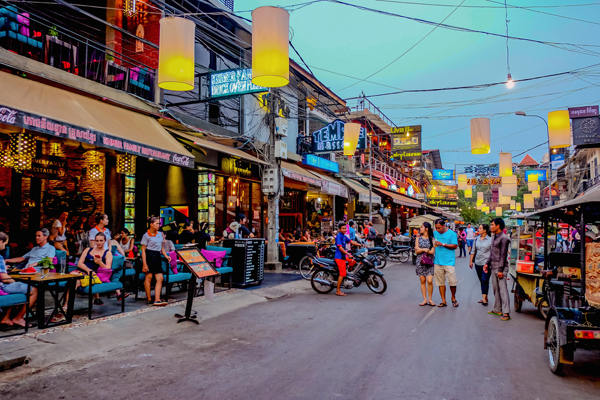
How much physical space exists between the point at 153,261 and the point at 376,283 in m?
5.69

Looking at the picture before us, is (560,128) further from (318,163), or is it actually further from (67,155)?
(67,155)

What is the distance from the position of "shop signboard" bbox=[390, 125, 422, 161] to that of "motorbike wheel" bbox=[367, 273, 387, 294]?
24685 mm

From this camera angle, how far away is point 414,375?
4766mm

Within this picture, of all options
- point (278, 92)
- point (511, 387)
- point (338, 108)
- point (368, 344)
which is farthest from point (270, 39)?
point (338, 108)

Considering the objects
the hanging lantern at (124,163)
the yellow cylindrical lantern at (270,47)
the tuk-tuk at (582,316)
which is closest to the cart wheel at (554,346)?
the tuk-tuk at (582,316)

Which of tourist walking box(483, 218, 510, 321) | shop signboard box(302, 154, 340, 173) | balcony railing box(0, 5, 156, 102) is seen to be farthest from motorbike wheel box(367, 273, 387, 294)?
shop signboard box(302, 154, 340, 173)

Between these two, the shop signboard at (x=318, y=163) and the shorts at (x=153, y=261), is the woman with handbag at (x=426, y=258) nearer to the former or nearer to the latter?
the shorts at (x=153, y=261)

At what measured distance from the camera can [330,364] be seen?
5137 millimetres

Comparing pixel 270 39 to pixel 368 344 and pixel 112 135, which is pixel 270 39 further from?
pixel 368 344

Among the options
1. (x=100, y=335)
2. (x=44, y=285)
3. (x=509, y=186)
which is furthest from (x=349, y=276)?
(x=509, y=186)

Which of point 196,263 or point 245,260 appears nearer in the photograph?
point 196,263

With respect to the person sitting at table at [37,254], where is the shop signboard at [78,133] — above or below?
above

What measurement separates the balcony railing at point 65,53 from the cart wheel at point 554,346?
10445mm

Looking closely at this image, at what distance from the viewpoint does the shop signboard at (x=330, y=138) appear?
67.1ft
